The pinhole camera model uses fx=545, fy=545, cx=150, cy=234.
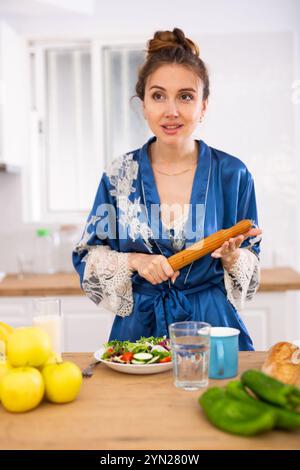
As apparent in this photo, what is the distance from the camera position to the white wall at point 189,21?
332 centimetres

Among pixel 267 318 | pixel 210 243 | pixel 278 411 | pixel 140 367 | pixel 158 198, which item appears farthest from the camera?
pixel 267 318

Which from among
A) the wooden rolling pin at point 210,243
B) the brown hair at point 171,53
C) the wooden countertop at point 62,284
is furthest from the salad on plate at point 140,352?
the wooden countertop at point 62,284

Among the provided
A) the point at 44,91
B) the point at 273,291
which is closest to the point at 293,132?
the point at 273,291

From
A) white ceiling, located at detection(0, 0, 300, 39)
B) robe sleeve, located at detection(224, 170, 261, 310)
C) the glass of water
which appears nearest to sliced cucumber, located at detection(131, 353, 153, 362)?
the glass of water

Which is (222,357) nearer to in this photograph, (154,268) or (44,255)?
(154,268)

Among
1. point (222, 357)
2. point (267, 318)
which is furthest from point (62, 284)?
point (222, 357)

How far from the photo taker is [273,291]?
2.87 m

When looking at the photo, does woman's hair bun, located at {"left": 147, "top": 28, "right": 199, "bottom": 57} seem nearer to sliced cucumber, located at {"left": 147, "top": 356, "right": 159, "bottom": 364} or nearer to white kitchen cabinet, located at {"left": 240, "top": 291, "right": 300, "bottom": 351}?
sliced cucumber, located at {"left": 147, "top": 356, "right": 159, "bottom": 364}

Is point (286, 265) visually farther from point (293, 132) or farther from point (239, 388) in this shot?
point (239, 388)

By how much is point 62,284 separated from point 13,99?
1.17m

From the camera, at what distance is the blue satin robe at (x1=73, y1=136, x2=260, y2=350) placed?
1753 mm

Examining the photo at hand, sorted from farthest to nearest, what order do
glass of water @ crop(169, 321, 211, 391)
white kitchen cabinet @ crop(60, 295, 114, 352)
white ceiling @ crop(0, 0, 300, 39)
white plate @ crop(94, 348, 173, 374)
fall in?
white ceiling @ crop(0, 0, 300, 39) < white kitchen cabinet @ crop(60, 295, 114, 352) < white plate @ crop(94, 348, 173, 374) < glass of water @ crop(169, 321, 211, 391)

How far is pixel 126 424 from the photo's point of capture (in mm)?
1010

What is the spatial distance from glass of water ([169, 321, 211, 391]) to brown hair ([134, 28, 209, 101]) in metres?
0.95
